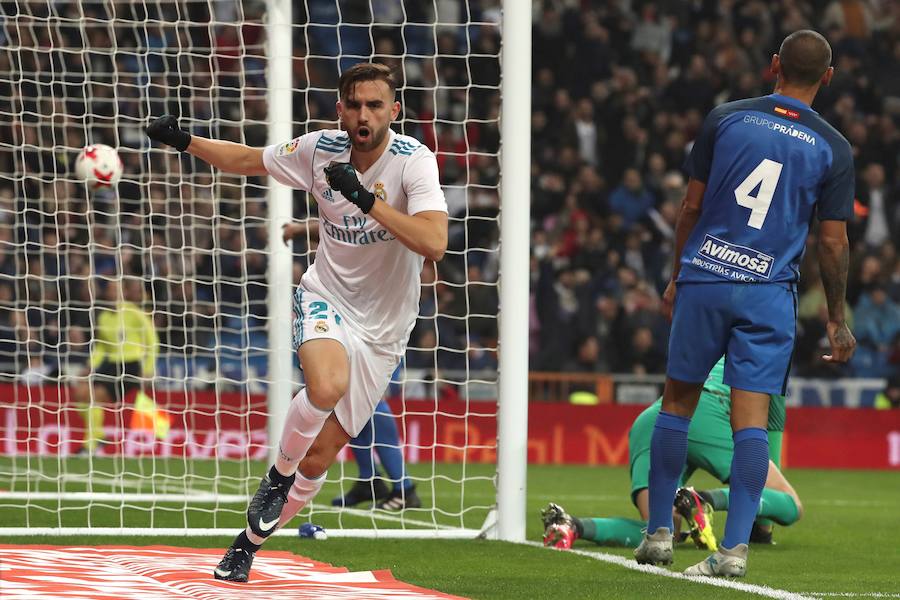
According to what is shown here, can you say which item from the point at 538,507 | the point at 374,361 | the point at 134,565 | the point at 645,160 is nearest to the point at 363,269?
the point at 374,361

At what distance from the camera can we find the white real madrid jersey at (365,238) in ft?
18.5

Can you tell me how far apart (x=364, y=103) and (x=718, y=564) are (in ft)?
7.42

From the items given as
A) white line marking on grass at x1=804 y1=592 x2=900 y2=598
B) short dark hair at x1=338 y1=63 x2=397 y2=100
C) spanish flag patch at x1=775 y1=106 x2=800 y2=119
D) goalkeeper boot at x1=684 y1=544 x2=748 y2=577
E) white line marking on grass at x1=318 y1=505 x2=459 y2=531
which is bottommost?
white line marking on grass at x1=318 y1=505 x2=459 y2=531

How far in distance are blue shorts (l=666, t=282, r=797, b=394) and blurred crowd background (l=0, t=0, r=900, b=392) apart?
7.39m

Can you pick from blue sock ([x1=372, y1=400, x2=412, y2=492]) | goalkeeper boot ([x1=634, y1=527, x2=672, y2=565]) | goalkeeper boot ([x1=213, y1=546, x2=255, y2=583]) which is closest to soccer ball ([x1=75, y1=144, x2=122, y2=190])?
blue sock ([x1=372, y1=400, x2=412, y2=492])

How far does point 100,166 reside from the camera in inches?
352

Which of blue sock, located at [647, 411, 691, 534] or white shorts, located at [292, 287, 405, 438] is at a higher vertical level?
white shorts, located at [292, 287, 405, 438]

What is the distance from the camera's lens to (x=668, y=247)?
1712 cm

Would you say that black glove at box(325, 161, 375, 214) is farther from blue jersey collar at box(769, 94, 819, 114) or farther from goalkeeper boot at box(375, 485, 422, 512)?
goalkeeper boot at box(375, 485, 422, 512)

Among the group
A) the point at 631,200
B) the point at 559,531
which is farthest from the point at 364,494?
the point at 631,200

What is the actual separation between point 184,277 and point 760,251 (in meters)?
5.27

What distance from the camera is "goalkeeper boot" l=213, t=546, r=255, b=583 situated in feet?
17.7

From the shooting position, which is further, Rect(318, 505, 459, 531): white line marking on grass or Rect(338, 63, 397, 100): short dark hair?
Rect(318, 505, 459, 531): white line marking on grass

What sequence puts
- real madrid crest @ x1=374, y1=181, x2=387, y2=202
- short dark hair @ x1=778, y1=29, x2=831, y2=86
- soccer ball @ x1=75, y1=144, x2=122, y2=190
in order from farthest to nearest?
1. soccer ball @ x1=75, y1=144, x2=122, y2=190
2. short dark hair @ x1=778, y1=29, x2=831, y2=86
3. real madrid crest @ x1=374, y1=181, x2=387, y2=202
